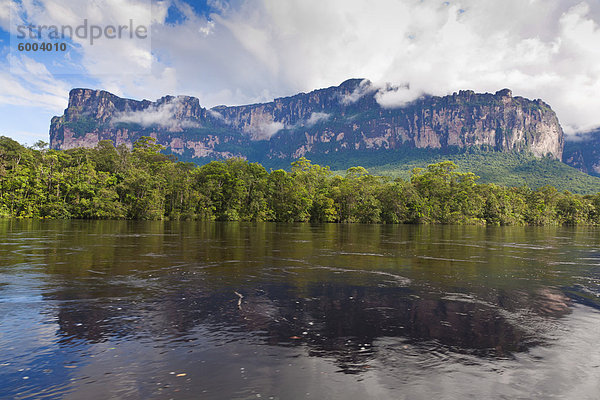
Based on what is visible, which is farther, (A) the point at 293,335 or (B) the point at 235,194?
(B) the point at 235,194

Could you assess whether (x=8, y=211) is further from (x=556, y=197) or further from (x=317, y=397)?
(x=556, y=197)

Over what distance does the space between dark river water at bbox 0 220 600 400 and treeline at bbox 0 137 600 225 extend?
243 ft

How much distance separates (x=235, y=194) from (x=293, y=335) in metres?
90.5

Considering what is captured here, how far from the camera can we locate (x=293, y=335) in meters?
7.66

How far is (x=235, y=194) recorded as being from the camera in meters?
96.2

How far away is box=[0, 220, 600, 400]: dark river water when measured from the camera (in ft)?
→ 17.8

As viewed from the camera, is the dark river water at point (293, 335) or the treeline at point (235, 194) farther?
the treeline at point (235, 194)

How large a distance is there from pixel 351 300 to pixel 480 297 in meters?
4.48

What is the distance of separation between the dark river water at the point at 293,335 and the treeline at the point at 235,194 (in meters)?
74.1

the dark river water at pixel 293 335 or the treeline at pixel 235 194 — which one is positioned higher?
the treeline at pixel 235 194

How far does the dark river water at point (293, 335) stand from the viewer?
5.42 m

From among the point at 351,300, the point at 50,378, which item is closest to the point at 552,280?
the point at 351,300

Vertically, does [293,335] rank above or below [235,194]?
below

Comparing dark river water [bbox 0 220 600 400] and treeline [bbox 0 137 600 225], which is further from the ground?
treeline [bbox 0 137 600 225]
